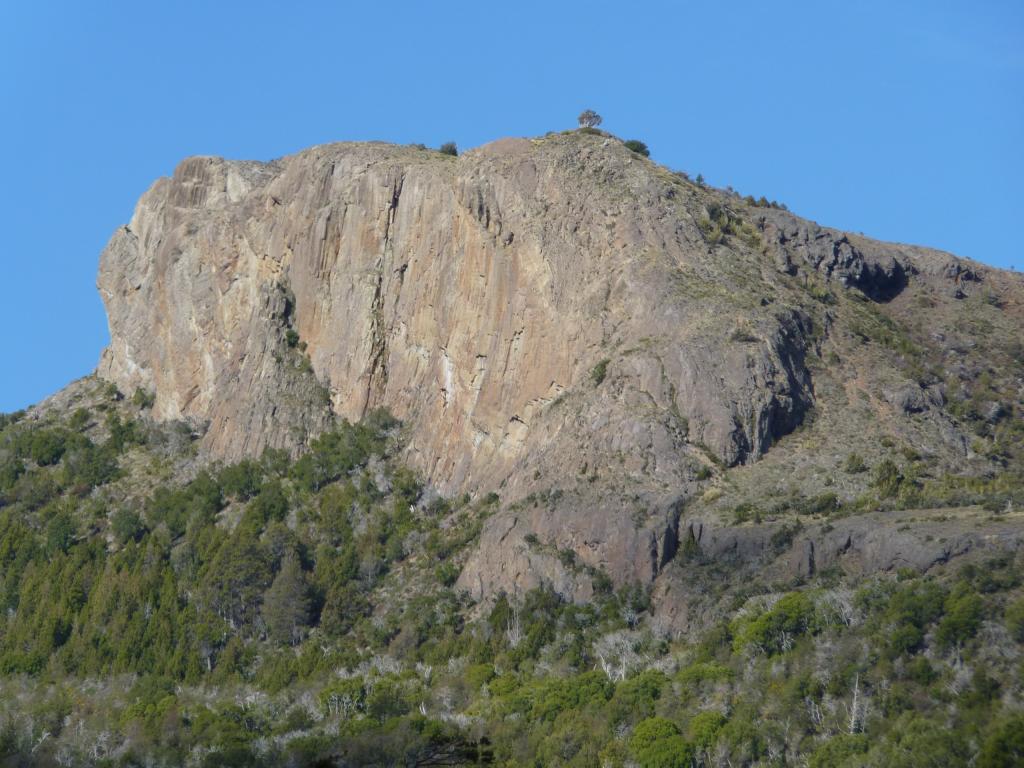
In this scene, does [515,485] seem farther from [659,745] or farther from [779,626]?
[659,745]

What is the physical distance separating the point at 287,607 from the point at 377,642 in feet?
24.0

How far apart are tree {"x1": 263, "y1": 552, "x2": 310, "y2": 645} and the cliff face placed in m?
10.2

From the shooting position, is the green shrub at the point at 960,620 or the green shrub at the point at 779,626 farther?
the green shrub at the point at 779,626

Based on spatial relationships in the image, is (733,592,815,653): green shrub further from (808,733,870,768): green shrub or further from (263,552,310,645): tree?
(263,552,310,645): tree

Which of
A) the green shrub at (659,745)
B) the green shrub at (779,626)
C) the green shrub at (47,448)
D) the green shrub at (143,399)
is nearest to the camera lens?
the green shrub at (659,745)

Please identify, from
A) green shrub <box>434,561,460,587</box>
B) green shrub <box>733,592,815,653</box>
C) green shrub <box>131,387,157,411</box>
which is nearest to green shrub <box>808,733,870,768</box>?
green shrub <box>733,592,815,653</box>

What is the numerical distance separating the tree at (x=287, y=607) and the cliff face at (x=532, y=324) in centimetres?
1020

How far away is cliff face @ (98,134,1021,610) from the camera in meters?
114

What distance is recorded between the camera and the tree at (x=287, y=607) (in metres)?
120

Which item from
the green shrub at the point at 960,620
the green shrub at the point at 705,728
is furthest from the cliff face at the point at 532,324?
the green shrub at the point at 960,620

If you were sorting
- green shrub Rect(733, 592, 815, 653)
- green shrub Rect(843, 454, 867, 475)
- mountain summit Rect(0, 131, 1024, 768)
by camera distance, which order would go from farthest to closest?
green shrub Rect(843, 454, 867, 475), green shrub Rect(733, 592, 815, 653), mountain summit Rect(0, 131, 1024, 768)

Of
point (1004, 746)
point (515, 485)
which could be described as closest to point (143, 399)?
point (515, 485)

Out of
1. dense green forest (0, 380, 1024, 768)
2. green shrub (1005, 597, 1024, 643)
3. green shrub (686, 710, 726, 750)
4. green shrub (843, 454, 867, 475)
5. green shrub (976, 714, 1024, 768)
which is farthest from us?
green shrub (843, 454, 867, 475)

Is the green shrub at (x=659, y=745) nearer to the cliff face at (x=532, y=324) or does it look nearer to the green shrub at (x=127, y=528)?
the cliff face at (x=532, y=324)
